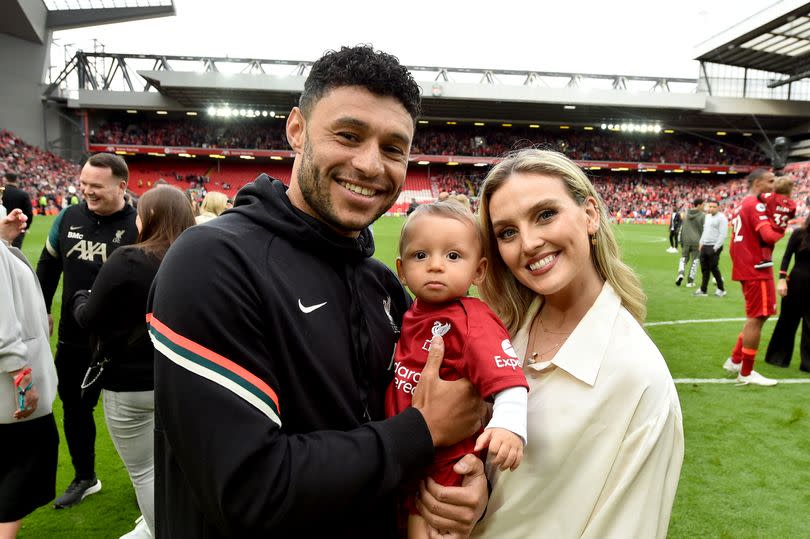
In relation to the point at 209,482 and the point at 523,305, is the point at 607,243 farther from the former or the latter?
the point at 209,482

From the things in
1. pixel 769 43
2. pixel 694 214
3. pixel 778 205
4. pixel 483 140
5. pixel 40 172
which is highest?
pixel 769 43

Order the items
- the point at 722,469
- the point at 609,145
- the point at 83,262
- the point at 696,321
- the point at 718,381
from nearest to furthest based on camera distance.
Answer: the point at 83,262
the point at 722,469
the point at 718,381
the point at 696,321
the point at 609,145

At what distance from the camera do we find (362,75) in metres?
1.64

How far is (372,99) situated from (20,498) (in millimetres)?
3014

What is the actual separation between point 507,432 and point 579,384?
0.33 metres

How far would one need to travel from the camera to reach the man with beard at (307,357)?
1.23 meters

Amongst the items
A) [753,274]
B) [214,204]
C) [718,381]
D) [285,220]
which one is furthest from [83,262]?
[753,274]

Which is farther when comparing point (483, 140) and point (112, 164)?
point (483, 140)

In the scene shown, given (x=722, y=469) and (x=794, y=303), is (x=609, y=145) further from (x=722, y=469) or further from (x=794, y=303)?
(x=722, y=469)

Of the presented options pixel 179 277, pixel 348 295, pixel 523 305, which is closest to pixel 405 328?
pixel 348 295

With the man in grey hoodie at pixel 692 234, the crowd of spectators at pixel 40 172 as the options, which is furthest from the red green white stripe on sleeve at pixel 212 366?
the crowd of spectators at pixel 40 172

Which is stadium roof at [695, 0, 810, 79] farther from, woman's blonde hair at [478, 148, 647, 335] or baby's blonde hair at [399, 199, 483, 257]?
baby's blonde hair at [399, 199, 483, 257]

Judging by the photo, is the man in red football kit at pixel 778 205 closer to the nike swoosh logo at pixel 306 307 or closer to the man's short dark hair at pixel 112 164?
the nike swoosh logo at pixel 306 307

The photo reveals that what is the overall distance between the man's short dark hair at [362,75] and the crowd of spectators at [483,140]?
5288 centimetres
